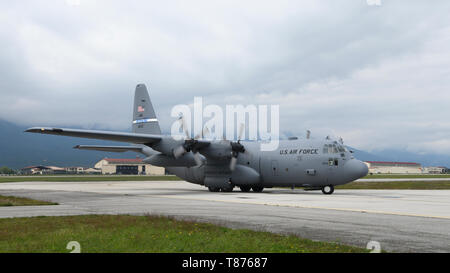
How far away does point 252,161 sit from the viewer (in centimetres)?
3369

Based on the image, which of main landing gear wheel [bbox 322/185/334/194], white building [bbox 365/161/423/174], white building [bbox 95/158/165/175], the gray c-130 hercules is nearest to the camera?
the gray c-130 hercules

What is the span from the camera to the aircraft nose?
28797 millimetres

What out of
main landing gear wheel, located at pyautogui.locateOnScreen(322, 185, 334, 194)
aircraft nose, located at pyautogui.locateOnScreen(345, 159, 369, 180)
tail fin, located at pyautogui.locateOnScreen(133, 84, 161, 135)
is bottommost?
main landing gear wheel, located at pyautogui.locateOnScreen(322, 185, 334, 194)

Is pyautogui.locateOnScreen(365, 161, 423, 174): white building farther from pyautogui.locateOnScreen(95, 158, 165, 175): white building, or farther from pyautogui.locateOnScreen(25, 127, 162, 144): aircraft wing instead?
pyautogui.locateOnScreen(25, 127, 162, 144): aircraft wing

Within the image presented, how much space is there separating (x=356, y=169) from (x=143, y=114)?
68.6 ft

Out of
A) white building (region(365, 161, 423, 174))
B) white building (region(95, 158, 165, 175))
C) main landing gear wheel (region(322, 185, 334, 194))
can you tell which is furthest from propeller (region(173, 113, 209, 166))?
white building (region(365, 161, 423, 174))

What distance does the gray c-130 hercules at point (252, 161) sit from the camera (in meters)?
29.5

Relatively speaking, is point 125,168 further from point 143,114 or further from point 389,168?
point 143,114

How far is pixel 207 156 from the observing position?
109ft

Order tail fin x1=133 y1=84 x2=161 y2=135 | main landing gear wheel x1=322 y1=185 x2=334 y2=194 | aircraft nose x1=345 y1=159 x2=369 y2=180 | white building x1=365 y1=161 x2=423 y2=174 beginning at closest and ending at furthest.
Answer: aircraft nose x1=345 y1=159 x2=369 y2=180
main landing gear wheel x1=322 y1=185 x2=334 y2=194
tail fin x1=133 y1=84 x2=161 y2=135
white building x1=365 y1=161 x2=423 y2=174

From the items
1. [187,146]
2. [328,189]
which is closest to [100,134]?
[187,146]

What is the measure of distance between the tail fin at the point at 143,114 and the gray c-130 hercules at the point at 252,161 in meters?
5.36
